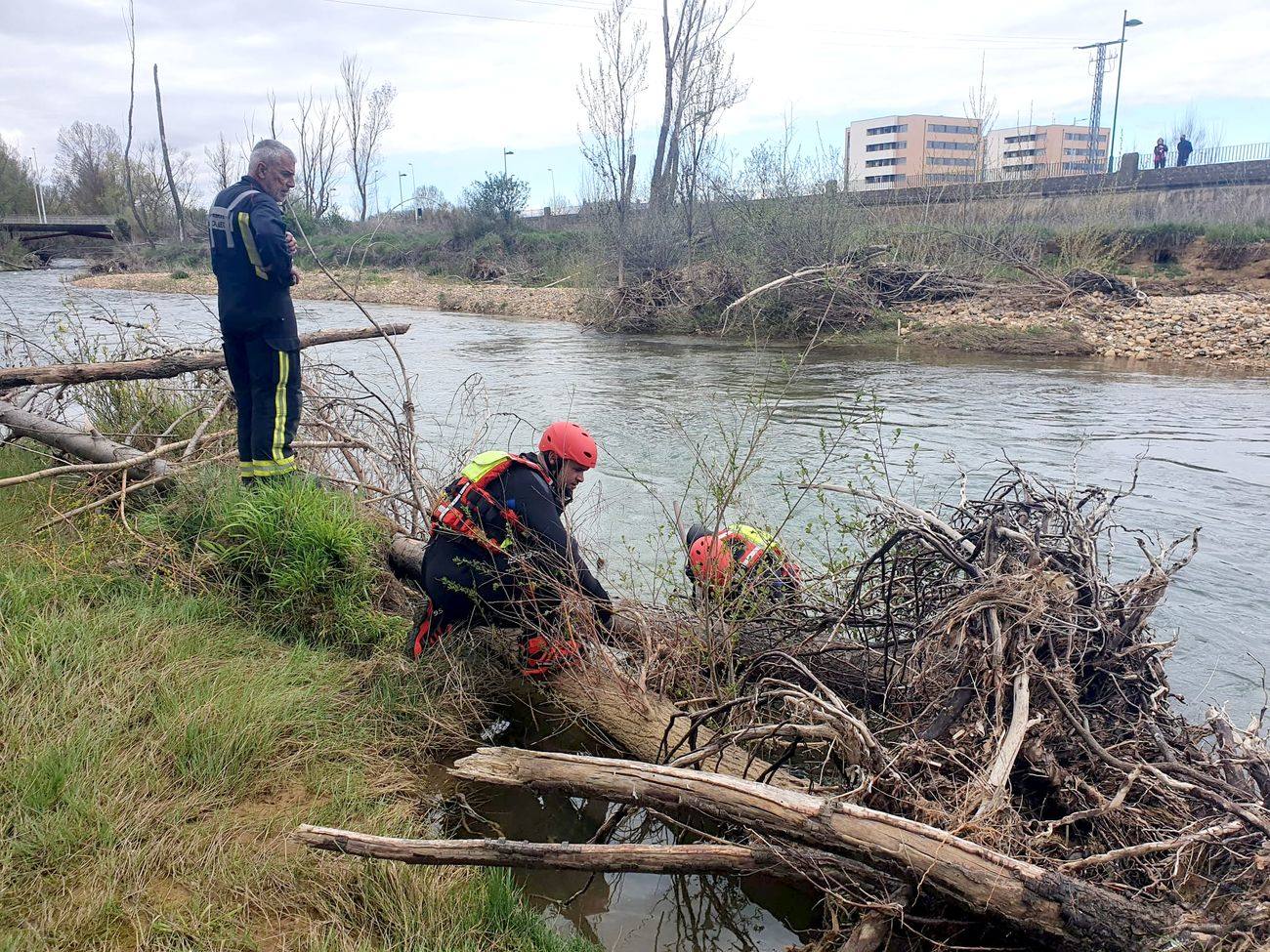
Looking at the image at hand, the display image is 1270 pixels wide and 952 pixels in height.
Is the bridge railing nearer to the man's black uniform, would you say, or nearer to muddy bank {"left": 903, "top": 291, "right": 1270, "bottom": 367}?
muddy bank {"left": 903, "top": 291, "right": 1270, "bottom": 367}

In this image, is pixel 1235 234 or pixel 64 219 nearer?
pixel 1235 234

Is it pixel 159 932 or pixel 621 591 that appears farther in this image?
pixel 621 591

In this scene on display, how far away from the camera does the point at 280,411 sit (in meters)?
5.31

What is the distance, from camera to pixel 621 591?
18.8 ft

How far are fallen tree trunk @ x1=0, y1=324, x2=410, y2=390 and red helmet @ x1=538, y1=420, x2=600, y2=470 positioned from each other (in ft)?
7.04

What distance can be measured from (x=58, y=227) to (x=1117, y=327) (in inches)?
1712

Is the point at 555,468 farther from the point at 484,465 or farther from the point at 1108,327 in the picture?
the point at 1108,327

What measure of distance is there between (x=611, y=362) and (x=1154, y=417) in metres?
9.07

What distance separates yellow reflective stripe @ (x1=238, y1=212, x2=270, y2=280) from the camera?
17.2 ft

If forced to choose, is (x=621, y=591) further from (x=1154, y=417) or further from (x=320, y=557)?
(x=1154, y=417)

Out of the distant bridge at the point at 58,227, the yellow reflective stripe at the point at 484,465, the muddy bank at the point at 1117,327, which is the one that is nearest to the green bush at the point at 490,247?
the distant bridge at the point at 58,227

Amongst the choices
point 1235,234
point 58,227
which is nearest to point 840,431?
point 1235,234

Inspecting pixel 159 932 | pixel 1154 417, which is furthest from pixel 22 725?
pixel 1154 417

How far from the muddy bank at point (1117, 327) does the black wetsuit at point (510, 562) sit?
1622cm
